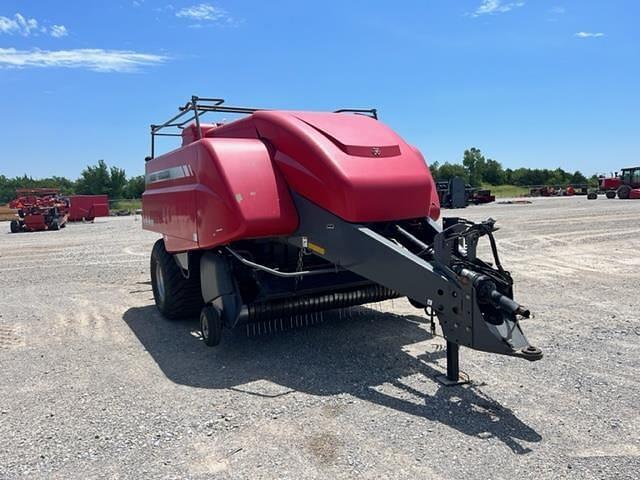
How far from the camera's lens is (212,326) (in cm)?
490

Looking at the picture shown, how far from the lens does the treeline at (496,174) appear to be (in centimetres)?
7744

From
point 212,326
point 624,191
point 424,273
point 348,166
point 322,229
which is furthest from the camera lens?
point 624,191

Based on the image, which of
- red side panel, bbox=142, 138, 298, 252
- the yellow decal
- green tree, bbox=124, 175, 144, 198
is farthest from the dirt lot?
green tree, bbox=124, 175, 144, 198

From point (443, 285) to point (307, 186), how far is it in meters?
1.50

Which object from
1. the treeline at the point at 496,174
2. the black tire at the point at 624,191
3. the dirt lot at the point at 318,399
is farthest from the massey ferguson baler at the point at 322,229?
the treeline at the point at 496,174

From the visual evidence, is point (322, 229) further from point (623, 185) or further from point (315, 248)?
point (623, 185)

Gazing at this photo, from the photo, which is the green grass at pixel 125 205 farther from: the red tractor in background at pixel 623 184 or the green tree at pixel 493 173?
the green tree at pixel 493 173

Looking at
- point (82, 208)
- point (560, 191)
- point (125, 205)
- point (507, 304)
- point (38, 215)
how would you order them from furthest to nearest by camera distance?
point (560, 191), point (125, 205), point (82, 208), point (38, 215), point (507, 304)

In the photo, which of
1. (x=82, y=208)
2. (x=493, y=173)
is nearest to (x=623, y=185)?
(x=82, y=208)

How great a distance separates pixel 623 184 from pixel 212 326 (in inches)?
1555

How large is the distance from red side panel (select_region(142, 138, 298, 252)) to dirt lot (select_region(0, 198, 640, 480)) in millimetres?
1195

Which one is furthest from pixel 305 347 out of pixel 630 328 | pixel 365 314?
pixel 630 328

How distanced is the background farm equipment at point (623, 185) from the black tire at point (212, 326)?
123 feet

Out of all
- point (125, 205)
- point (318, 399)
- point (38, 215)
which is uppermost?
point (125, 205)
